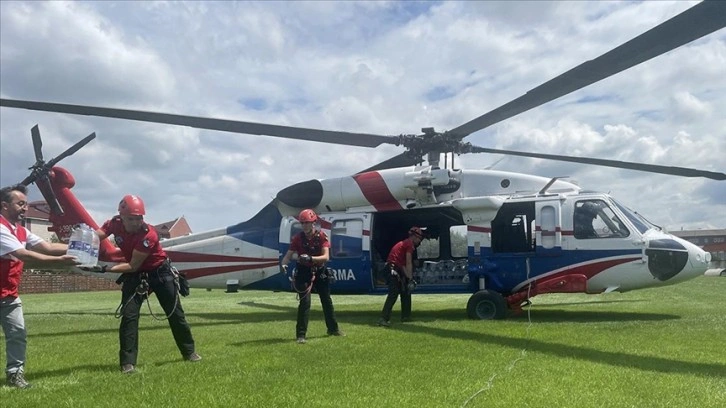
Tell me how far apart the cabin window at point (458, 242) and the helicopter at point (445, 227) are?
0.03 m

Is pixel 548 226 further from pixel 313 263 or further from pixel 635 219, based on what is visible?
pixel 313 263

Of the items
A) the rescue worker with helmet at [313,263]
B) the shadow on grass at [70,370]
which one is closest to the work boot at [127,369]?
the shadow on grass at [70,370]

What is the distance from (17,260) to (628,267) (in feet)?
34.3

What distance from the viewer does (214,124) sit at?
447 inches

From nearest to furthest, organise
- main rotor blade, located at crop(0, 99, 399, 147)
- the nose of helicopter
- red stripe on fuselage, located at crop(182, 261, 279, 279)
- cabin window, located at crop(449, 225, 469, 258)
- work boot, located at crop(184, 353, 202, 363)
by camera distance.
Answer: work boot, located at crop(184, 353, 202, 363) → main rotor blade, located at crop(0, 99, 399, 147) → the nose of helicopter → cabin window, located at crop(449, 225, 469, 258) → red stripe on fuselage, located at crop(182, 261, 279, 279)

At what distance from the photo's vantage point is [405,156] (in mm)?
13344

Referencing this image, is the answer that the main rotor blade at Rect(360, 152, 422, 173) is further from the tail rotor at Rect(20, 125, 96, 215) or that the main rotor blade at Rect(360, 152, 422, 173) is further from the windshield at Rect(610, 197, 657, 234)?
the tail rotor at Rect(20, 125, 96, 215)

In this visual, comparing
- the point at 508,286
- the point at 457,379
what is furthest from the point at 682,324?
the point at 457,379

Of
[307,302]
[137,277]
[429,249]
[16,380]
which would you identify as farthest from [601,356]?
[429,249]

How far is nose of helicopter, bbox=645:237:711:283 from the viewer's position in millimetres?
11680

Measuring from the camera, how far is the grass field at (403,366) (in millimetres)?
5035

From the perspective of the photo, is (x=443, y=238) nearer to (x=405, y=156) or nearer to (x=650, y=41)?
(x=405, y=156)

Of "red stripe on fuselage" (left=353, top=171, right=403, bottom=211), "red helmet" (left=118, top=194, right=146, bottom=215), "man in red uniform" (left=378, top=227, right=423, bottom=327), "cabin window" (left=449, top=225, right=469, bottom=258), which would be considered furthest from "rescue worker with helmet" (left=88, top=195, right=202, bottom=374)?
"cabin window" (left=449, top=225, right=469, bottom=258)

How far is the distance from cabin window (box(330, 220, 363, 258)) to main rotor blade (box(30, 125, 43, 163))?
6.70m
